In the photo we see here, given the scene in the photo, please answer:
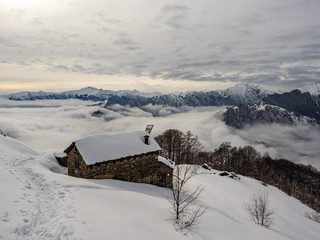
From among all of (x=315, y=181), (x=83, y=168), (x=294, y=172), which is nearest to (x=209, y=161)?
(x=294, y=172)

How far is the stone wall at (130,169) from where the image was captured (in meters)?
21.8

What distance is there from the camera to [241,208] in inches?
1004

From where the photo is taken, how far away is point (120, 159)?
2298 centimetres

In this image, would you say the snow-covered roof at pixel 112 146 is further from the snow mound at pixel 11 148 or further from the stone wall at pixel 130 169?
the snow mound at pixel 11 148

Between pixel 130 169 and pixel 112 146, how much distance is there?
366 centimetres

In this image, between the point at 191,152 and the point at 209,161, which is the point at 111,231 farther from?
the point at 209,161

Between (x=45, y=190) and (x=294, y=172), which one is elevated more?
(x=45, y=190)

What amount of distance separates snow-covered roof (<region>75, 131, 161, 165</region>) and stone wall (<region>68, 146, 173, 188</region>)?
0.62m

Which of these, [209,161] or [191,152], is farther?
[209,161]

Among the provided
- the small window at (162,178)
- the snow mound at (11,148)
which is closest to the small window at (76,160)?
the snow mound at (11,148)

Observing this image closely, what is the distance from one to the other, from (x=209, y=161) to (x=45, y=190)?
7790cm

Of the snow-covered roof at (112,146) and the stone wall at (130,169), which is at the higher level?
the snow-covered roof at (112,146)

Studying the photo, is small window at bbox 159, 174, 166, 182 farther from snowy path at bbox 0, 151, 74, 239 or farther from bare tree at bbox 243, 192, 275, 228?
snowy path at bbox 0, 151, 74, 239

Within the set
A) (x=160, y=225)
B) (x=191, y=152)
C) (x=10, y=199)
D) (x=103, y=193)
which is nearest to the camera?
(x=10, y=199)
